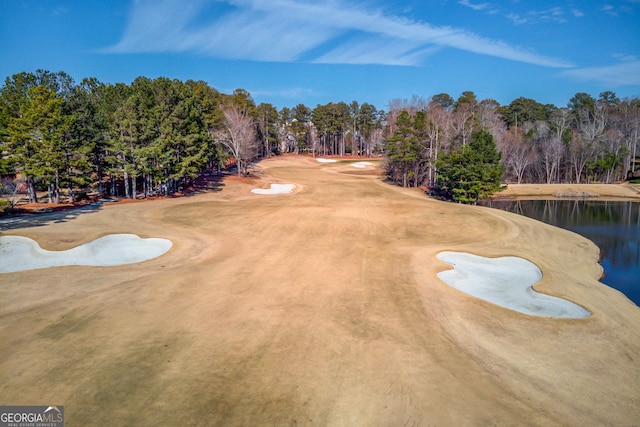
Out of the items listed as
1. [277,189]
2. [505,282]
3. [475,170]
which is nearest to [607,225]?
[475,170]

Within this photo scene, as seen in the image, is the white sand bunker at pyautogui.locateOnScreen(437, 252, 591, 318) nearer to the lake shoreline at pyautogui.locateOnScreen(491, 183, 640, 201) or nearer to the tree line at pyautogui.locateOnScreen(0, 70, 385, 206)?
the tree line at pyautogui.locateOnScreen(0, 70, 385, 206)

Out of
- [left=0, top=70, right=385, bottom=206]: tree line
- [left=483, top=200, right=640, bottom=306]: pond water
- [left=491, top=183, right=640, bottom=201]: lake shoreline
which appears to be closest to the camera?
[left=483, top=200, right=640, bottom=306]: pond water

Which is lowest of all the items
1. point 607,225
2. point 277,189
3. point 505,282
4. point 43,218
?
point 607,225

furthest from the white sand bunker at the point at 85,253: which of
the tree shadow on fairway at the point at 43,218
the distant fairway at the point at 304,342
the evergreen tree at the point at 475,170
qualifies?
the evergreen tree at the point at 475,170

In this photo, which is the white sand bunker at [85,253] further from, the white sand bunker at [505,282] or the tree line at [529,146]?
the tree line at [529,146]

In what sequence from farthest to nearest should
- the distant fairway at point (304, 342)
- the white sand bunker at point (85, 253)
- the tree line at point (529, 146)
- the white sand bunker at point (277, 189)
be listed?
the tree line at point (529, 146)
the white sand bunker at point (277, 189)
the white sand bunker at point (85, 253)
the distant fairway at point (304, 342)

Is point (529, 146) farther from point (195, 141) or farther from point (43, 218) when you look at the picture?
point (43, 218)

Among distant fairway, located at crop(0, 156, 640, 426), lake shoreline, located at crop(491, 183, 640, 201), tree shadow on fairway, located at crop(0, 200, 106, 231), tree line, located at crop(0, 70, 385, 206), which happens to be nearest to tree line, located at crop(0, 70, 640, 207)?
tree line, located at crop(0, 70, 385, 206)
